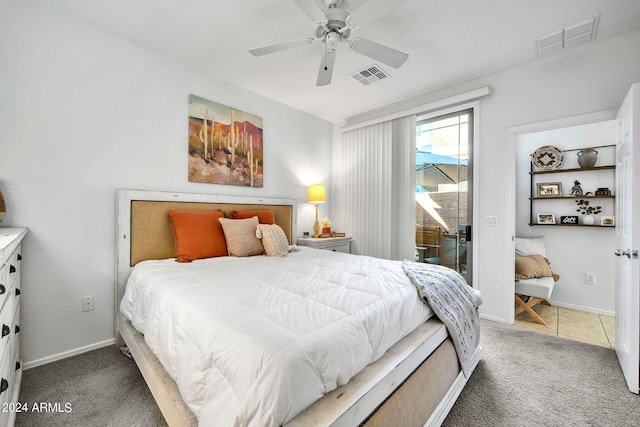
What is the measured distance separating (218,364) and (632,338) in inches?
96.7

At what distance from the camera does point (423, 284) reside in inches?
62.1

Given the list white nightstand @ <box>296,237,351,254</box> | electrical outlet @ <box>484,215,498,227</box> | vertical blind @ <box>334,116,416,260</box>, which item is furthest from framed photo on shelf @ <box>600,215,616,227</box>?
white nightstand @ <box>296,237,351,254</box>

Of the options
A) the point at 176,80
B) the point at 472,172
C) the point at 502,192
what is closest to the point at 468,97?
the point at 472,172

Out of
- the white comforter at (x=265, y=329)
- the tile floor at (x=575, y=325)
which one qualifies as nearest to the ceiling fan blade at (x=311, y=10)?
the white comforter at (x=265, y=329)

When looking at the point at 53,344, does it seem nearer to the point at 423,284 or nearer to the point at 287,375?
the point at 287,375

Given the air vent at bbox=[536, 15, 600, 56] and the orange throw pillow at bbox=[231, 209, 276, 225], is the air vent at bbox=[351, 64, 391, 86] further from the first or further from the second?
the orange throw pillow at bbox=[231, 209, 276, 225]

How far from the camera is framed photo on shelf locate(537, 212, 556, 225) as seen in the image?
11.3ft

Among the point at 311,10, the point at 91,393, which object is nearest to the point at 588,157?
the point at 311,10

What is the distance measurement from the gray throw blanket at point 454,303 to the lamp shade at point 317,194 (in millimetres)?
1989

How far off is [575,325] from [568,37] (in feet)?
8.94

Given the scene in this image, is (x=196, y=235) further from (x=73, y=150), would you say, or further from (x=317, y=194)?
(x=317, y=194)

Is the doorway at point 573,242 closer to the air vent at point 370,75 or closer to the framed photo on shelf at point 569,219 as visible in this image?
the framed photo on shelf at point 569,219

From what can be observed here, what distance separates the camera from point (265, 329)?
0.96 m

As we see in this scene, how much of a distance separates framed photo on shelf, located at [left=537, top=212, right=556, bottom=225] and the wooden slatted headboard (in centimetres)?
401
